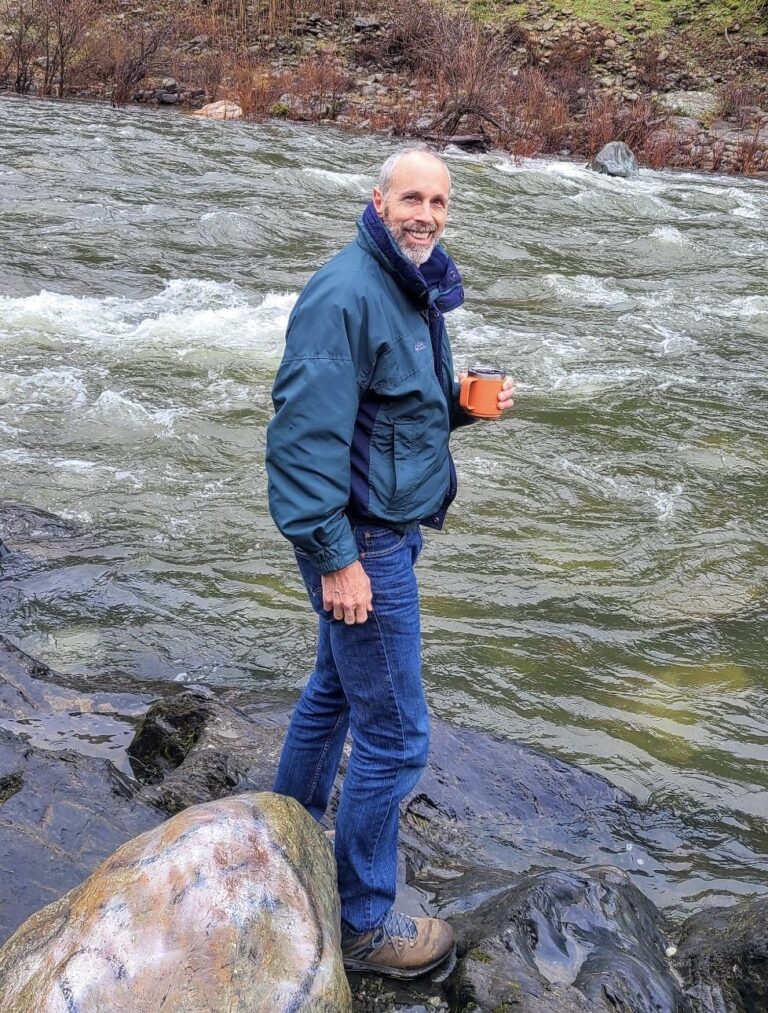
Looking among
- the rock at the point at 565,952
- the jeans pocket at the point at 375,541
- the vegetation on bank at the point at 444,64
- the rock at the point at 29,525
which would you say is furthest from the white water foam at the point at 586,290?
the jeans pocket at the point at 375,541

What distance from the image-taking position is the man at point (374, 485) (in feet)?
8.00

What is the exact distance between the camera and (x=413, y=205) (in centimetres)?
261

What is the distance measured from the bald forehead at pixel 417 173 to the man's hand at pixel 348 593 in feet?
3.10

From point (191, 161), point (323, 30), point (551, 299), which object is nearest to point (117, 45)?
point (323, 30)

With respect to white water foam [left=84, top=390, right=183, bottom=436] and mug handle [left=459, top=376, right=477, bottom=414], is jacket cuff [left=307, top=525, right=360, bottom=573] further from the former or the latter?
white water foam [left=84, top=390, right=183, bottom=436]

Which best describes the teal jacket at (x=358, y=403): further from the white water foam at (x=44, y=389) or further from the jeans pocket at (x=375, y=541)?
the white water foam at (x=44, y=389)

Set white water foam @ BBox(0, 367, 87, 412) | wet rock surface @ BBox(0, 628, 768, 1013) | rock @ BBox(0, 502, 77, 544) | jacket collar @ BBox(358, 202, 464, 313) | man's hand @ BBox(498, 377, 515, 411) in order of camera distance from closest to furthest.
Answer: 1. jacket collar @ BBox(358, 202, 464, 313)
2. wet rock surface @ BBox(0, 628, 768, 1013)
3. man's hand @ BBox(498, 377, 515, 411)
4. rock @ BBox(0, 502, 77, 544)
5. white water foam @ BBox(0, 367, 87, 412)

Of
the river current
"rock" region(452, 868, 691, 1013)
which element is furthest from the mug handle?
the river current

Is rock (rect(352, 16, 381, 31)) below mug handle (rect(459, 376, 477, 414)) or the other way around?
the other way around

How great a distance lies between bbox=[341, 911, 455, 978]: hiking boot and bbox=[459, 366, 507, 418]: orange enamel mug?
1.42m

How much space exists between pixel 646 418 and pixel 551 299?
3.27m

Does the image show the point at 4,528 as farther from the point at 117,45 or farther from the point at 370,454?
the point at 117,45

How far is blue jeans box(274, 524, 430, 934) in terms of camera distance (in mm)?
2631

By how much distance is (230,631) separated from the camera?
5.22m
